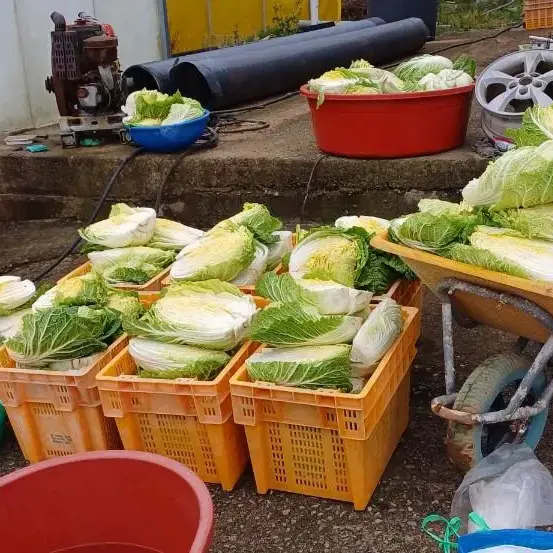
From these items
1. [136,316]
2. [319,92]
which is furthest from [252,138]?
[136,316]

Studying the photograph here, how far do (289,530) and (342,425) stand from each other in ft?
1.73

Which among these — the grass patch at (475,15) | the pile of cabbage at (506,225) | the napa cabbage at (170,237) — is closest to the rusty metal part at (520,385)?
the pile of cabbage at (506,225)

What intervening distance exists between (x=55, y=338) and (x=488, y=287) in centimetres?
182

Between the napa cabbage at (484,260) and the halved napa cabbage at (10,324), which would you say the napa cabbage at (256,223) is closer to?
the halved napa cabbage at (10,324)

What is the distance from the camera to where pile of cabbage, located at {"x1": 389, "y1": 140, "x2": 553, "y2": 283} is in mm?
2789

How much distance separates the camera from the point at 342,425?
285 centimetres

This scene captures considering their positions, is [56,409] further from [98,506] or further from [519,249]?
[519,249]

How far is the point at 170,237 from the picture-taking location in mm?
4363

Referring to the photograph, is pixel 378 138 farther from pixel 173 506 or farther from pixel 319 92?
pixel 173 506

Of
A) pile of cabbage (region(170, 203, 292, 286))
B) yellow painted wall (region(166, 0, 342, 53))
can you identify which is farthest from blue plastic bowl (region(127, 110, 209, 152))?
yellow painted wall (region(166, 0, 342, 53))

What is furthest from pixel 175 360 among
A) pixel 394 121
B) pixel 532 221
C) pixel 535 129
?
pixel 394 121

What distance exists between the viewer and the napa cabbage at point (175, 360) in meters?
3.09

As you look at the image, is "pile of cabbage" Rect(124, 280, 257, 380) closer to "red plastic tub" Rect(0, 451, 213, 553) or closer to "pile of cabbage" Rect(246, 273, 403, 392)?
"pile of cabbage" Rect(246, 273, 403, 392)

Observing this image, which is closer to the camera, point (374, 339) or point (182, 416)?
point (374, 339)
